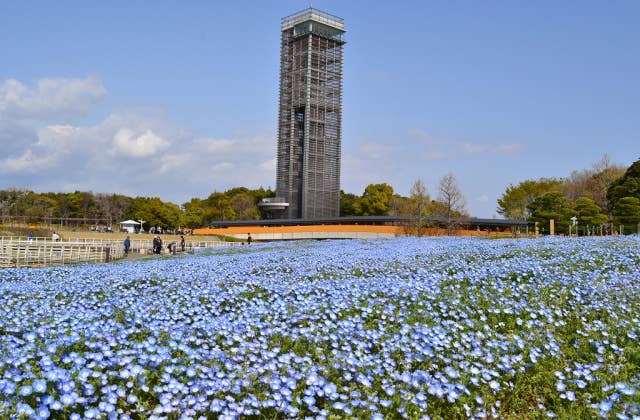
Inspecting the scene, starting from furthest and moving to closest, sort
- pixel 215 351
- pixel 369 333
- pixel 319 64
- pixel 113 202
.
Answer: pixel 113 202 < pixel 319 64 < pixel 369 333 < pixel 215 351

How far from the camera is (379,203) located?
90688mm

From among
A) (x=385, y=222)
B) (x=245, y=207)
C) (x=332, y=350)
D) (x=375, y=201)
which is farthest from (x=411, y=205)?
(x=332, y=350)

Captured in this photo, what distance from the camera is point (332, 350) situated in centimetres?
592

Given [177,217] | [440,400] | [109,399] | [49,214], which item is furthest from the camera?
[177,217]

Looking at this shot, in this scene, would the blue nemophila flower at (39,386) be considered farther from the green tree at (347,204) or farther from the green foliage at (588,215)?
the green tree at (347,204)

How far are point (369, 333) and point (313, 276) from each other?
5.18m

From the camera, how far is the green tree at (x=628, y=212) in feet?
133

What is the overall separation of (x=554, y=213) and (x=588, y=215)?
9.52 feet

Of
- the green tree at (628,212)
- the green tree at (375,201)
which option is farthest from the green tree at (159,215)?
the green tree at (628,212)

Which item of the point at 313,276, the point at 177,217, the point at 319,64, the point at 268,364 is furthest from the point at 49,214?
the point at 268,364

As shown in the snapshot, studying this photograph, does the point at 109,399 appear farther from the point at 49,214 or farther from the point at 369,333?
the point at 49,214

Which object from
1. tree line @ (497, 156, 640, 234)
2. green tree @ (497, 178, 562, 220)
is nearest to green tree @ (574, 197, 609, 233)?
tree line @ (497, 156, 640, 234)

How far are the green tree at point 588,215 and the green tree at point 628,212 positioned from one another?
13.2 ft

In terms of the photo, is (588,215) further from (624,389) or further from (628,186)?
(624,389)
